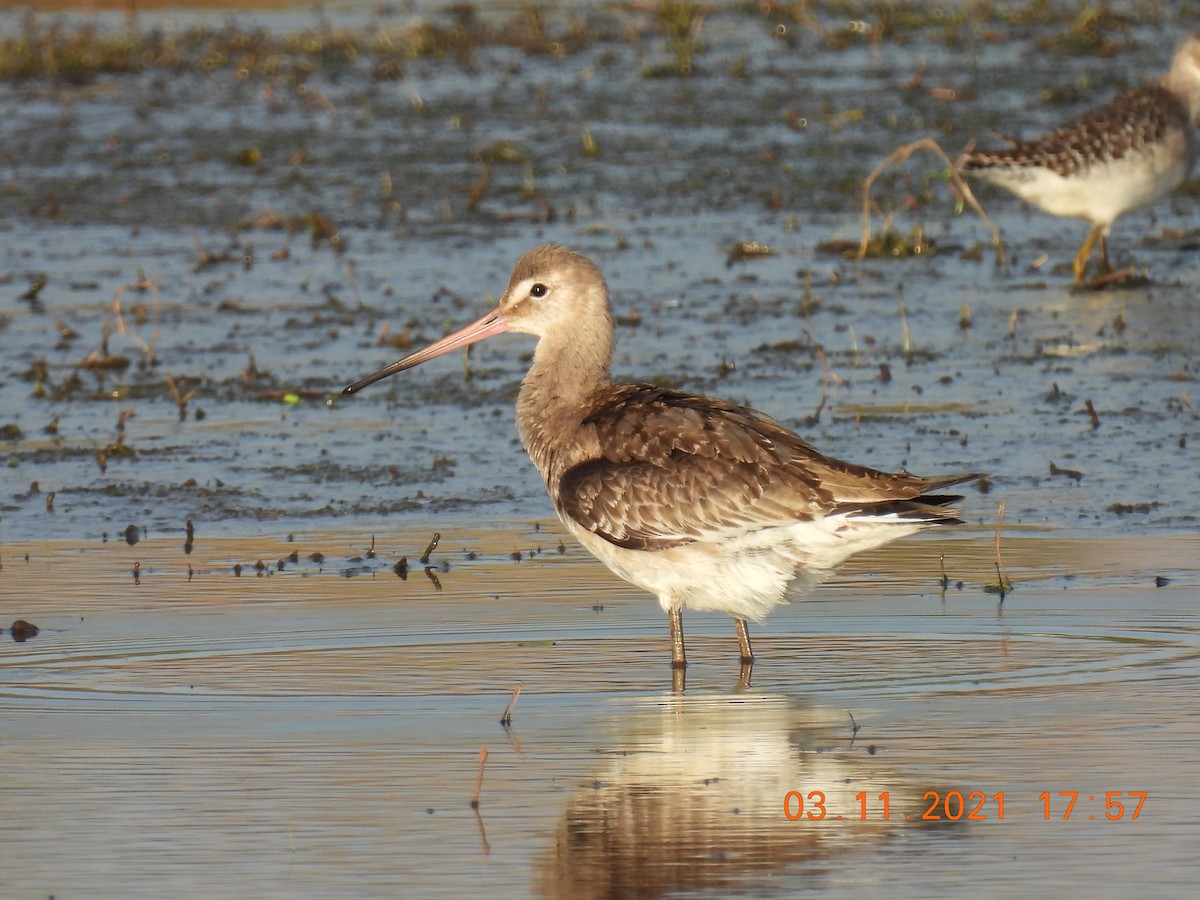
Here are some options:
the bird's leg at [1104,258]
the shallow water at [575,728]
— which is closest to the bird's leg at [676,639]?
the shallow water at [575,728]

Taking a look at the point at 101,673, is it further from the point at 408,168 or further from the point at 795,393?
the point at 408,168

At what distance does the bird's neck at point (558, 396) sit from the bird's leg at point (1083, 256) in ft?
21.0

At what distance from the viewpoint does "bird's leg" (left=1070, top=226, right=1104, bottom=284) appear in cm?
1381

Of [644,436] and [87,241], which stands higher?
[87,241]

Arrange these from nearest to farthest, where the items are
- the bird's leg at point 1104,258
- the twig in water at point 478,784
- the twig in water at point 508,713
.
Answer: the twig in water at point 478,784, the twig in water at point 508,713, the bird's leg at point 1104,258

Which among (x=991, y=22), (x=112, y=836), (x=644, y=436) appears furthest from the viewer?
(x=991, y=22)

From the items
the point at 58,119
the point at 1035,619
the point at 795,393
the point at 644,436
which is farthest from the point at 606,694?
the point at 58,119

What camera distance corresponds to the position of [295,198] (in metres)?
17.0

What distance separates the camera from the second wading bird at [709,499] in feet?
23.2

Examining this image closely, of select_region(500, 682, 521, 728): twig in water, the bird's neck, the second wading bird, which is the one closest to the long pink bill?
the bird's neck

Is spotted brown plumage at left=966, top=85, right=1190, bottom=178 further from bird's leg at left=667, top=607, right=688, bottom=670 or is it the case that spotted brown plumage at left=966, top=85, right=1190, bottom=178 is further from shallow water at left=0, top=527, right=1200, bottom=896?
bird's leg at left=667, top=607, right=688, bottom=670

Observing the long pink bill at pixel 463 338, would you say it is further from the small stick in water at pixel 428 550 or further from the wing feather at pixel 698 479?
the wing feather at pixel 698 479

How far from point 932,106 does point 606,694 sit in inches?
508

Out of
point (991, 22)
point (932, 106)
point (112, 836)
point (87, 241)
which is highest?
point (991, 22)
